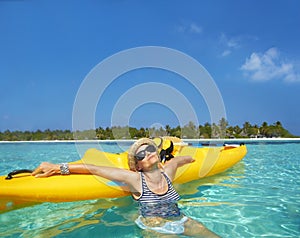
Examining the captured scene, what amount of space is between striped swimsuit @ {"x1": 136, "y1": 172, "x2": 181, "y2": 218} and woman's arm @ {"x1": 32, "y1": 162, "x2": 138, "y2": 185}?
0.17m

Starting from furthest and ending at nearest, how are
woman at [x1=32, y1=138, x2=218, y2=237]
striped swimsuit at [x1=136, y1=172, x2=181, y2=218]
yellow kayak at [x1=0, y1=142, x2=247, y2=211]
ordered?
yellow kayak at [x1=0, y1=142, x2=247, y2=211] < striped swimsuit at [x1=136, y1=172, x2=181, y2=218] < woman at [x1=32, y1=138, x2=218, y2=237]

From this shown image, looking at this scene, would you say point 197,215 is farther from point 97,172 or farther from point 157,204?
point 97,172

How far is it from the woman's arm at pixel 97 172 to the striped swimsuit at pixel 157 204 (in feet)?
0.55

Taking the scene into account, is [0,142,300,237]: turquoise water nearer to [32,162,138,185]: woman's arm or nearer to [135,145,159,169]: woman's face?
[32,162,138,185]: woman's arm

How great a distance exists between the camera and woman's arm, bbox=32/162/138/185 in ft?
8.34

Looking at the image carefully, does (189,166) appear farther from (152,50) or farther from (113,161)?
(152,50)

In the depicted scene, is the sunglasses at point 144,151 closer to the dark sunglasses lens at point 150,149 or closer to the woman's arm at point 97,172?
the dark sunglasses lens at point 150,149

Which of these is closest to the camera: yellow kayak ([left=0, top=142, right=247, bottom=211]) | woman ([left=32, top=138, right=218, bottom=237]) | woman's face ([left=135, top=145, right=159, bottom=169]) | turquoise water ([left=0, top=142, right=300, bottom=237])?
woman ([left=32, top=138, right=218, bottom=237])

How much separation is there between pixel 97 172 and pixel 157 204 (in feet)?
2.46

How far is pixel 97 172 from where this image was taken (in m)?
2.79

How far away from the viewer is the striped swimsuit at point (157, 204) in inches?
95.2

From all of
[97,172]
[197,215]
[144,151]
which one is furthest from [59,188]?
[197,215]

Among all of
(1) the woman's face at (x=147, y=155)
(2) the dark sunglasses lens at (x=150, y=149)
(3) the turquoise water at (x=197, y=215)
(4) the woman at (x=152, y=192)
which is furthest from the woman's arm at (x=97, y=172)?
(3) the turquoise water at (x=197, y=215)

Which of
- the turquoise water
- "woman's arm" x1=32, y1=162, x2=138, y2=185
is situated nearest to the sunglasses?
"woman's arm" x1=32, y1=162, x2=138, y2=185
